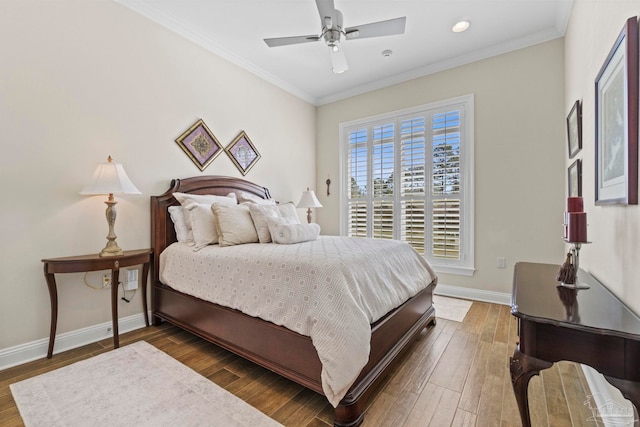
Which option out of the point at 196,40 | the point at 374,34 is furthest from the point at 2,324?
the point at 374,34

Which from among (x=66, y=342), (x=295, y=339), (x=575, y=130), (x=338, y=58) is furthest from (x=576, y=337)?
(x=66, y=342)

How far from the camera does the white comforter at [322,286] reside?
4.71ft

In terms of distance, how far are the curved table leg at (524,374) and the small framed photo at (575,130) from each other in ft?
6.66

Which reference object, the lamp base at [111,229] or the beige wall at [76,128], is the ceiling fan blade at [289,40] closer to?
the beige wall at [76,128]

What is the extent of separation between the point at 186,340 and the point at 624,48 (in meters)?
3.28

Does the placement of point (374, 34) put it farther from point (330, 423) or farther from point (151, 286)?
point (151, 286)

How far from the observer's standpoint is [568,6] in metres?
2.57


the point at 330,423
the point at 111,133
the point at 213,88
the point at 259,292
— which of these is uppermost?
the point at 213,88

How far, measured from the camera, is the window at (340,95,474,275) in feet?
11.7

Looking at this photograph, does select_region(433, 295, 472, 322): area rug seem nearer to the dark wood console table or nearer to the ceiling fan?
the dark wood console table

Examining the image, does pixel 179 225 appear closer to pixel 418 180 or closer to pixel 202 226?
pixel 202 226

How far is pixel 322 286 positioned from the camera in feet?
5.06

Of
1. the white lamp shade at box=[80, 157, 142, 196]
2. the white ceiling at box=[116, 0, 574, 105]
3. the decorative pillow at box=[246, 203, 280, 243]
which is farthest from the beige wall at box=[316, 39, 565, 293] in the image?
the white lamp shade at box=[80, 157, 142, 196]

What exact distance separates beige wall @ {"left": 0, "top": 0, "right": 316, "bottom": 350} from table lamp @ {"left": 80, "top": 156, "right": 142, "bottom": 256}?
0.75 ft
